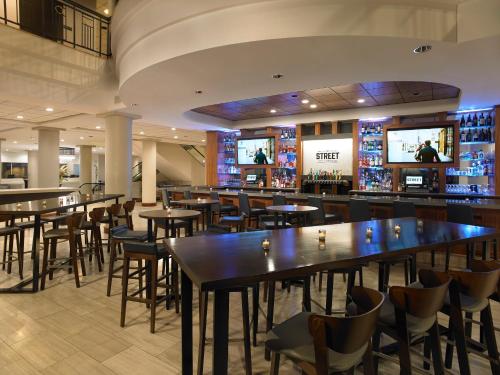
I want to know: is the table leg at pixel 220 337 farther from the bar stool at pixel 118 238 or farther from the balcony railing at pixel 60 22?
the balcony railing at pixel 60 22

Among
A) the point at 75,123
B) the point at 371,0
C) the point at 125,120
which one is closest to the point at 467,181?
the point at 371,0

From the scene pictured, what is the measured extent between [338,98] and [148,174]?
374 inches

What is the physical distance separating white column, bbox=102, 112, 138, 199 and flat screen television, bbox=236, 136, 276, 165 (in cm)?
327

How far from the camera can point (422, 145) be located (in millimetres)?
6770

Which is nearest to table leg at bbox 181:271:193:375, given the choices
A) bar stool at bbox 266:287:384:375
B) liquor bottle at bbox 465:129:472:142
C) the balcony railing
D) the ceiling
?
bar stool at bbox 266:287:384:375

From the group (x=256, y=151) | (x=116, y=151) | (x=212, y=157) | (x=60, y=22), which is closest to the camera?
(x=60, y=22)

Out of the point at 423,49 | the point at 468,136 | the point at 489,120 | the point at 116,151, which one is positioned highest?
the point at 423,49

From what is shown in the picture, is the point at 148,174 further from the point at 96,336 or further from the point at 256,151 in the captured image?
the point at 96,336

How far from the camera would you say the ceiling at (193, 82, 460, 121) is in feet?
19.1

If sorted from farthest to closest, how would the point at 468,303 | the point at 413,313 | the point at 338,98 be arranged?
the point at 338,98 → the point at 468,303 → the point at 413,313

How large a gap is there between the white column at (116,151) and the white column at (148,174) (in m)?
5.89

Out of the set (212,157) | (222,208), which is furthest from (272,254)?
(212,157)

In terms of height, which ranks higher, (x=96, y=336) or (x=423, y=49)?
(x=423, y=49)

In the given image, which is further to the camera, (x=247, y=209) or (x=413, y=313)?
(x=247, y=209)
